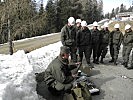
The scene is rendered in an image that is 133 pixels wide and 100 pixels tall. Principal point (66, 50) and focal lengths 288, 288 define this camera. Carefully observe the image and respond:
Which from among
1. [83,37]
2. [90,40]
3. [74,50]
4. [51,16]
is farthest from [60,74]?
[51,16]

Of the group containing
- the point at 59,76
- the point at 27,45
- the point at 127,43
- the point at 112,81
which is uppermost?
the point at 127,43

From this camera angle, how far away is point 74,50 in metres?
11.2

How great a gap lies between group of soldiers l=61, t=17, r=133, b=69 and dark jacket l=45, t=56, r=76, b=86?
12.1ft

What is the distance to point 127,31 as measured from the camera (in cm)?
1259

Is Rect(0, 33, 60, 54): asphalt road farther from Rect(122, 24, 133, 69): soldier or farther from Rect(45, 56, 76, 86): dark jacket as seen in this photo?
Rect(45, 56, 76, 86): dark jacket

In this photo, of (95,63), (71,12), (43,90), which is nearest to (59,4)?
(71,12)

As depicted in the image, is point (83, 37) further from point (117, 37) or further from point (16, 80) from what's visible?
point (16, 80)

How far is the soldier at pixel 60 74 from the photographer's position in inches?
263

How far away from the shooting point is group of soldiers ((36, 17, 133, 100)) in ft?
22.3

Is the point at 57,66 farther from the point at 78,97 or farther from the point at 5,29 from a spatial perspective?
the point at 5,29

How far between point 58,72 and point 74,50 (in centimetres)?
462

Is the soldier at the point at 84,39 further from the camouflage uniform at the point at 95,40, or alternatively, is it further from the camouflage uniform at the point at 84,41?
the camouflage uniform at the point at 95,40

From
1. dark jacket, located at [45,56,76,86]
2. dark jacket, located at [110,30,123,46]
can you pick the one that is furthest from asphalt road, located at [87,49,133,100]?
dark jacket, located at [45,56,76,86]

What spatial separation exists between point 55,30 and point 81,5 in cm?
2133
